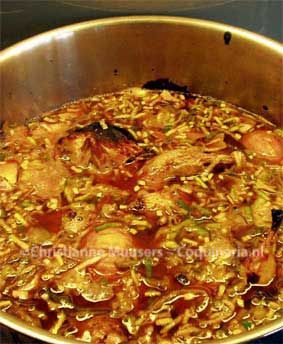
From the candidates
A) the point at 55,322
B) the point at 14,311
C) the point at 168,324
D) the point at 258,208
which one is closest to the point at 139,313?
the point at 168,324

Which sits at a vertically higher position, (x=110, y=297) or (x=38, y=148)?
(x=38, y=148)

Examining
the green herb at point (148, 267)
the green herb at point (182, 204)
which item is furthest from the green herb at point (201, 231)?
the green herb at point (148, 267)

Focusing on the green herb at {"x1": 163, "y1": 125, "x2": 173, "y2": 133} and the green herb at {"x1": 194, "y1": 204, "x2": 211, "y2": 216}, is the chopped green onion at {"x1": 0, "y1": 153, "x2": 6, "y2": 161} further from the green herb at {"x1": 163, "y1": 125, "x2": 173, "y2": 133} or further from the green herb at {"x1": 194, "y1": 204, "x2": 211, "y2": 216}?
the green herb at {"x1": 194, "y1": 204, "x2": 211, "y2": 216}

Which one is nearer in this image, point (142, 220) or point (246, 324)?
point (246, 324)

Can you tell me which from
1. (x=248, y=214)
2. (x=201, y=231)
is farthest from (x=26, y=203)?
(x=248, y=214)

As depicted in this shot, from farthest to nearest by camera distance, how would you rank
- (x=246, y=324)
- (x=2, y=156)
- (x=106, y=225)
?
1. (x=2, y=156)
2. (x=106, y=225)
3. (x=246, y=324)

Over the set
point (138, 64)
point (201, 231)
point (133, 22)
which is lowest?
point (201, 231)

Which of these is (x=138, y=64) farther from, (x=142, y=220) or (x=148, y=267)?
(x=148, y=267)

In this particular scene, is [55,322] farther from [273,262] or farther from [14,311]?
[273,262]

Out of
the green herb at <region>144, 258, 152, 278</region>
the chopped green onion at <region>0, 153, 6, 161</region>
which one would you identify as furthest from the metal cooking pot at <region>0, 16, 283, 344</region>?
the green herb at <region>144, 258, 152, 278</region>

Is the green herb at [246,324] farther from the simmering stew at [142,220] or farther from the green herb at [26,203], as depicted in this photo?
the green herb at [26,203]
